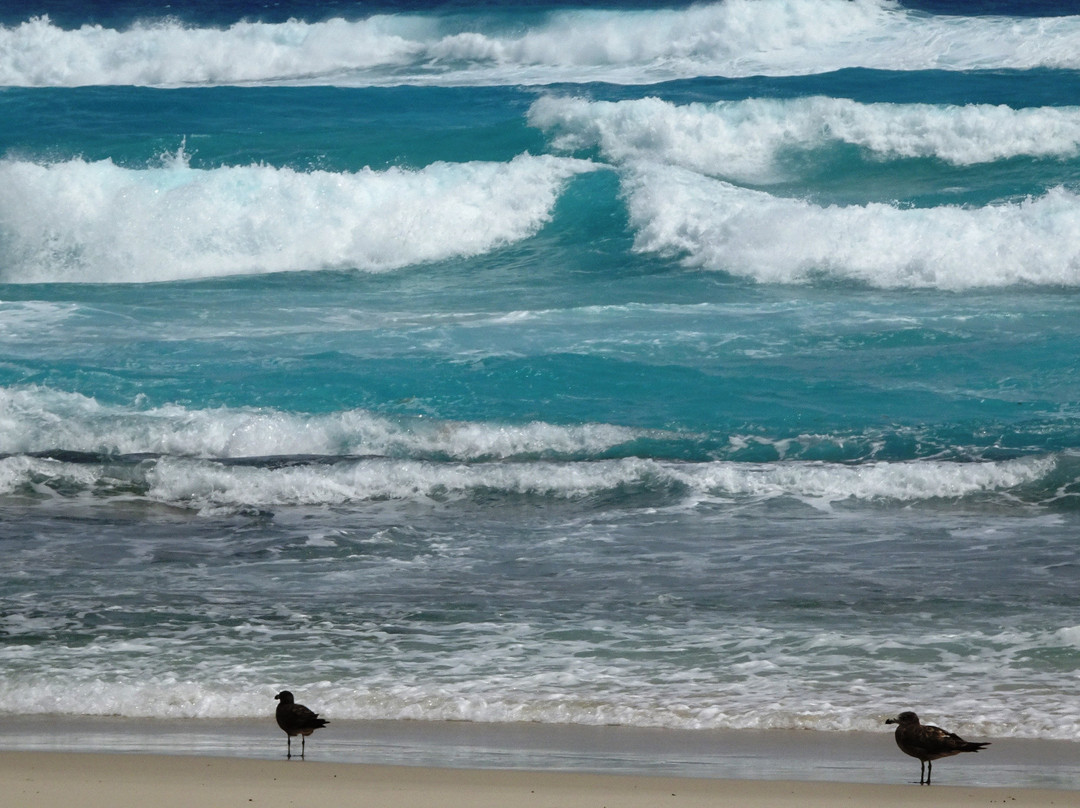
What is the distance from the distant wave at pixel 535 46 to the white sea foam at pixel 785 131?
558 centimetres

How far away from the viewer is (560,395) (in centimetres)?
1209

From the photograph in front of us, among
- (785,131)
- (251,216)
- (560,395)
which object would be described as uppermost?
(785,131)

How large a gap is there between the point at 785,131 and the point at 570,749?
18.5 metres

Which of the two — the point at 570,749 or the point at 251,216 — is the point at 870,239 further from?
the point at 570,749

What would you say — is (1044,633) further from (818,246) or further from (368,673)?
(818,246)

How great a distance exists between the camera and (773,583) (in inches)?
291

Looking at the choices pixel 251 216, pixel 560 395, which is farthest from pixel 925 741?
pixel 251 216

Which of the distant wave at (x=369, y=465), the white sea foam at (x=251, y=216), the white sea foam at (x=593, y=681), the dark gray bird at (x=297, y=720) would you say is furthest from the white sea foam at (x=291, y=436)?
the white sea foam at (x=251, y=216)

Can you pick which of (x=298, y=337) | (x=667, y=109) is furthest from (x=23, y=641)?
(x=667, y=109)

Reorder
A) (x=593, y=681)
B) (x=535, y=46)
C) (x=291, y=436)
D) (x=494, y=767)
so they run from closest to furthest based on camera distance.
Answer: (x=494, y=767)
(x=593, y=681)
(x=291, y=436)
(x=535, y=46)

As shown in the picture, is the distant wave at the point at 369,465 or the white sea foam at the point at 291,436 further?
the white sea foam at the point at 291,436

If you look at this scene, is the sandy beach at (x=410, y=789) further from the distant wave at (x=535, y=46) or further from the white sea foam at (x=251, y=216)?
the distant wave at (x=535, y=46)

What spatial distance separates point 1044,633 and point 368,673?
3041 millimetres

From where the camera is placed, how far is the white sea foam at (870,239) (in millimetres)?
16156
